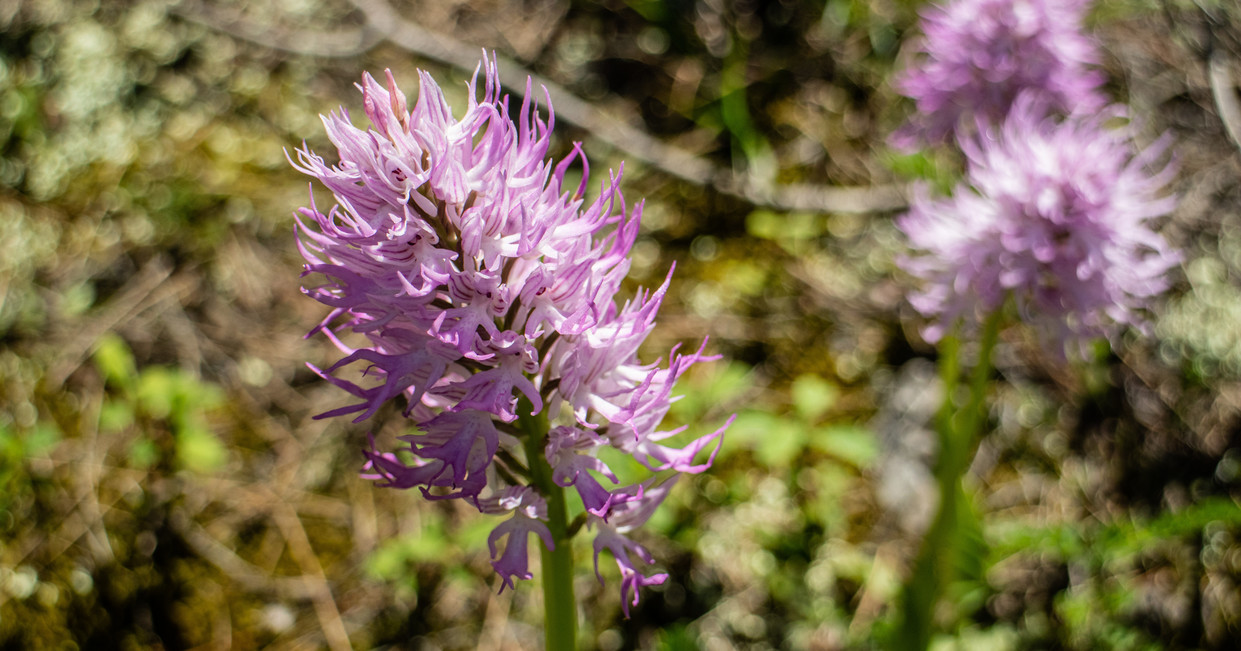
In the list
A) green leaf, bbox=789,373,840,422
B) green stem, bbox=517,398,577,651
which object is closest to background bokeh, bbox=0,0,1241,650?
green leaf, bbox=789,373,840,422

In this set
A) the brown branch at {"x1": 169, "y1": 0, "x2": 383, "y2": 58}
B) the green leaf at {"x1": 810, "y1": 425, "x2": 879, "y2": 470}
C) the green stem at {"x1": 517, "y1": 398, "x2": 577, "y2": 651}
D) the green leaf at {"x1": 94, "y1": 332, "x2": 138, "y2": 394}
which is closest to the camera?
the green stem at {"x1": 517, "y1": 398, "x2": 577, "y2": 651}

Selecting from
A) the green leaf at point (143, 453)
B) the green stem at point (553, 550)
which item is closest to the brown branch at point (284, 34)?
the green leaf at point (143, 453)

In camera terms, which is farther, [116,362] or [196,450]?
[116,362]

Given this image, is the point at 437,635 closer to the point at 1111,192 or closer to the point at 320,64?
the point at 1111,192

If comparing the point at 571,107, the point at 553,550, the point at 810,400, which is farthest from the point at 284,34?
the point at 553,550

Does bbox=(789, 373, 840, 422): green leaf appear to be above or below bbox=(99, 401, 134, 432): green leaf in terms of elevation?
above

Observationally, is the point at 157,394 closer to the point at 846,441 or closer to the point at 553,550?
the point at 553,550

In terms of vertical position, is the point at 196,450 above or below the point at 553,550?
below

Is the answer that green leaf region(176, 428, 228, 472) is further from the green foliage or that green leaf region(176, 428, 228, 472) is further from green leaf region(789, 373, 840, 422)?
green leaf region(789, 373, 840, 422)
